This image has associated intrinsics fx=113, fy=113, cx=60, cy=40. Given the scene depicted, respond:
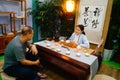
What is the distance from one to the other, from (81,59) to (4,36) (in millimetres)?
2261

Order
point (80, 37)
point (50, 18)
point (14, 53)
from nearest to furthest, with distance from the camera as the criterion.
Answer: point (14, 53), point (80, 37), point (50, 18)

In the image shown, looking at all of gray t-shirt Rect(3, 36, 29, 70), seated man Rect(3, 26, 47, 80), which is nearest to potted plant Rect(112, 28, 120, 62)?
seated man Rect(3, 26, 47, 80)

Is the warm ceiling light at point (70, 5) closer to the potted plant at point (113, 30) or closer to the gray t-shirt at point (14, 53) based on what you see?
the potted plant at point (113, 30)

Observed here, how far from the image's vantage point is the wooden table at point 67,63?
1.61 meters

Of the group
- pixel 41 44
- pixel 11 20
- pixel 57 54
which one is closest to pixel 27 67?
pixel 57 54

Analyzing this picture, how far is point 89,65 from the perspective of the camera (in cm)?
160

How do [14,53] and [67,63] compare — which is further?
[67,63]

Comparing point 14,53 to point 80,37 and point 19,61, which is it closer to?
point 19,61

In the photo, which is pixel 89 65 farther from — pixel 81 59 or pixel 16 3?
pixel 16 3

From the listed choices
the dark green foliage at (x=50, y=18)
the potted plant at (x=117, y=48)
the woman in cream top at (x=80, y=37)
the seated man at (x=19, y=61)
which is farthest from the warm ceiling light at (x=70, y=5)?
the seated man at (x=19, y=61)

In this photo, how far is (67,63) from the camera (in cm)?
178

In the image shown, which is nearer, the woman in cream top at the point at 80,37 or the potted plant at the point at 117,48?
the woman in cream top at the point at 80,37

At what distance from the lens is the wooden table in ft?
5.28

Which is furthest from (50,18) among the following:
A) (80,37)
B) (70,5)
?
(80,37)
